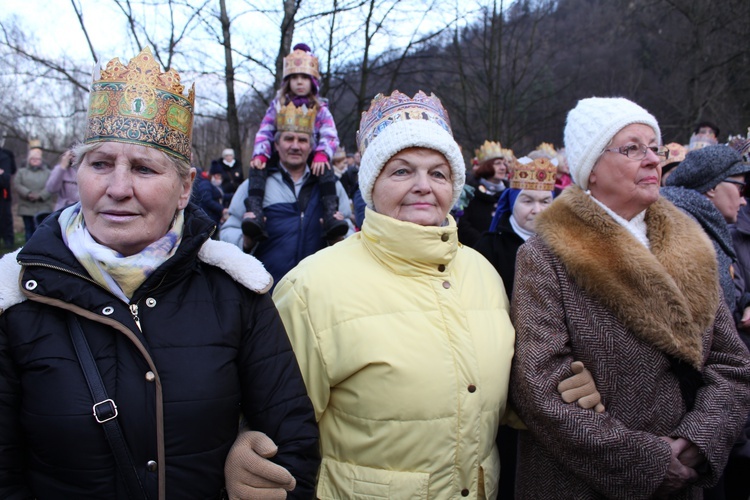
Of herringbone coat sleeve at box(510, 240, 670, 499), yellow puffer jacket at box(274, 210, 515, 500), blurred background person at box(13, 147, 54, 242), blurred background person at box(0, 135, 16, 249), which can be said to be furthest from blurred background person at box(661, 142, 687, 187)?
blurred background person at box(0, 135, 16, 249)

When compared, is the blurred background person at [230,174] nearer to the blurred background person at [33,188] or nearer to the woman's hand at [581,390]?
the blurred background person at [33,188]

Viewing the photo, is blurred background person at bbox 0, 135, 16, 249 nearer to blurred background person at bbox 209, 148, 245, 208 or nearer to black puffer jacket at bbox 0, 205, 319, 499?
blurred background person at bbox 209, 148, 245, 208

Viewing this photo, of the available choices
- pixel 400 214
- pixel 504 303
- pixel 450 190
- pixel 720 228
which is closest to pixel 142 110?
pixel 400 214

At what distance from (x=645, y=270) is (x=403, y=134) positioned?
1.08 meters

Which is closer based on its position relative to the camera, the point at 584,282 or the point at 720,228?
the point at 584,282

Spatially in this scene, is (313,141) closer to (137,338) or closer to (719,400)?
(137,338)

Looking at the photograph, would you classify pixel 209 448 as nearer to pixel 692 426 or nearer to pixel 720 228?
pixel 692 426

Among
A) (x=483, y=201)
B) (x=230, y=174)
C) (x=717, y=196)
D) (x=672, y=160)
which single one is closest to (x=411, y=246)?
(x=717, y=196)

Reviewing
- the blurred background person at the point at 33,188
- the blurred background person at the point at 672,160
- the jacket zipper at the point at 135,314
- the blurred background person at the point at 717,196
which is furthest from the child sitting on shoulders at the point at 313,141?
the blurred background person at the point at 33,188

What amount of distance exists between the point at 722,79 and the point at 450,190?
20715 millimetres

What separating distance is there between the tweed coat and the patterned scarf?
1.38m

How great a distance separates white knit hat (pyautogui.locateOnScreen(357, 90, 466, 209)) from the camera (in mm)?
2082

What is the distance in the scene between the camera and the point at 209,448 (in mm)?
1583

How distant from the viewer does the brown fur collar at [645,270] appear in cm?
197
